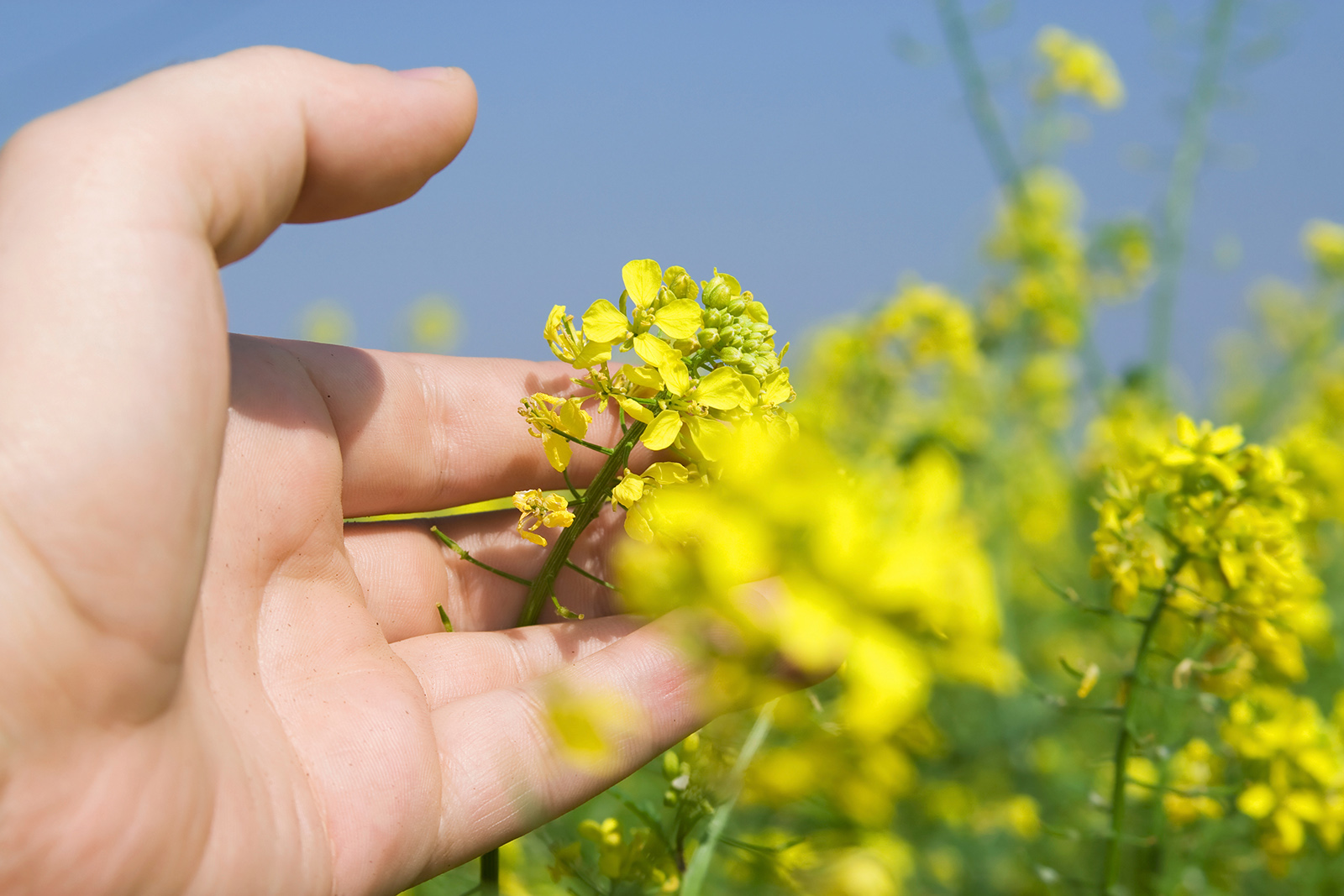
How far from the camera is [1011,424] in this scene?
9.14 ft

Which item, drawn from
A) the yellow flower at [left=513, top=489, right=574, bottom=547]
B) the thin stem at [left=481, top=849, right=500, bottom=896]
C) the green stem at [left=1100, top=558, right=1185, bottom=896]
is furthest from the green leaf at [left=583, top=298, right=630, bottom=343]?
the green stem at [left=1100, top=558, right=1185, bottom=896]

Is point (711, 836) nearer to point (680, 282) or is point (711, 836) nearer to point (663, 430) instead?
point (663, 430)

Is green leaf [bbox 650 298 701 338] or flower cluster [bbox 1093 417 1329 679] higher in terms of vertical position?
green leaf [bbox 650 298 701 338]

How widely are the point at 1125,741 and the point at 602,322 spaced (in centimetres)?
86

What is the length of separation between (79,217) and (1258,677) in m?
1.66

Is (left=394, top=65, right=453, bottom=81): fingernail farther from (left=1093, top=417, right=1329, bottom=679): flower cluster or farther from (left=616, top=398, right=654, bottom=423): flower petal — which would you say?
Answer: (left=1093, top=417, right=1329, bottom=679): flower cluster

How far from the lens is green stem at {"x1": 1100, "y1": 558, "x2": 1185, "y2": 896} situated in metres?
1.10

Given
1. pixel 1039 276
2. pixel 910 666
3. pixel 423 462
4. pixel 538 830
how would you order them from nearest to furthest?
1. pixel 910 666
2. pixel 538 830
3. pixel 423 462
4. pixel 1039 276

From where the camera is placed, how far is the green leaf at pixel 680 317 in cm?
95

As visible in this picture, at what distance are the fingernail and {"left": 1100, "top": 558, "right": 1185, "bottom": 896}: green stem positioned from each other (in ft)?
3.63

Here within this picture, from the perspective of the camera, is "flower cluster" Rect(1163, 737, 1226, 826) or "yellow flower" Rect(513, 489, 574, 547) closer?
"yellow flower" Rect(513, 489, 574, 547)

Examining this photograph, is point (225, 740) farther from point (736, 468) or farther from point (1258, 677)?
point (1258, 677)

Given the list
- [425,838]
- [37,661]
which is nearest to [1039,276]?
[425,838]

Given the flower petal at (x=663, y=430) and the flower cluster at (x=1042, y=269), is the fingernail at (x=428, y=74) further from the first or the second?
the flower cluster at (x=1042, y=269)
